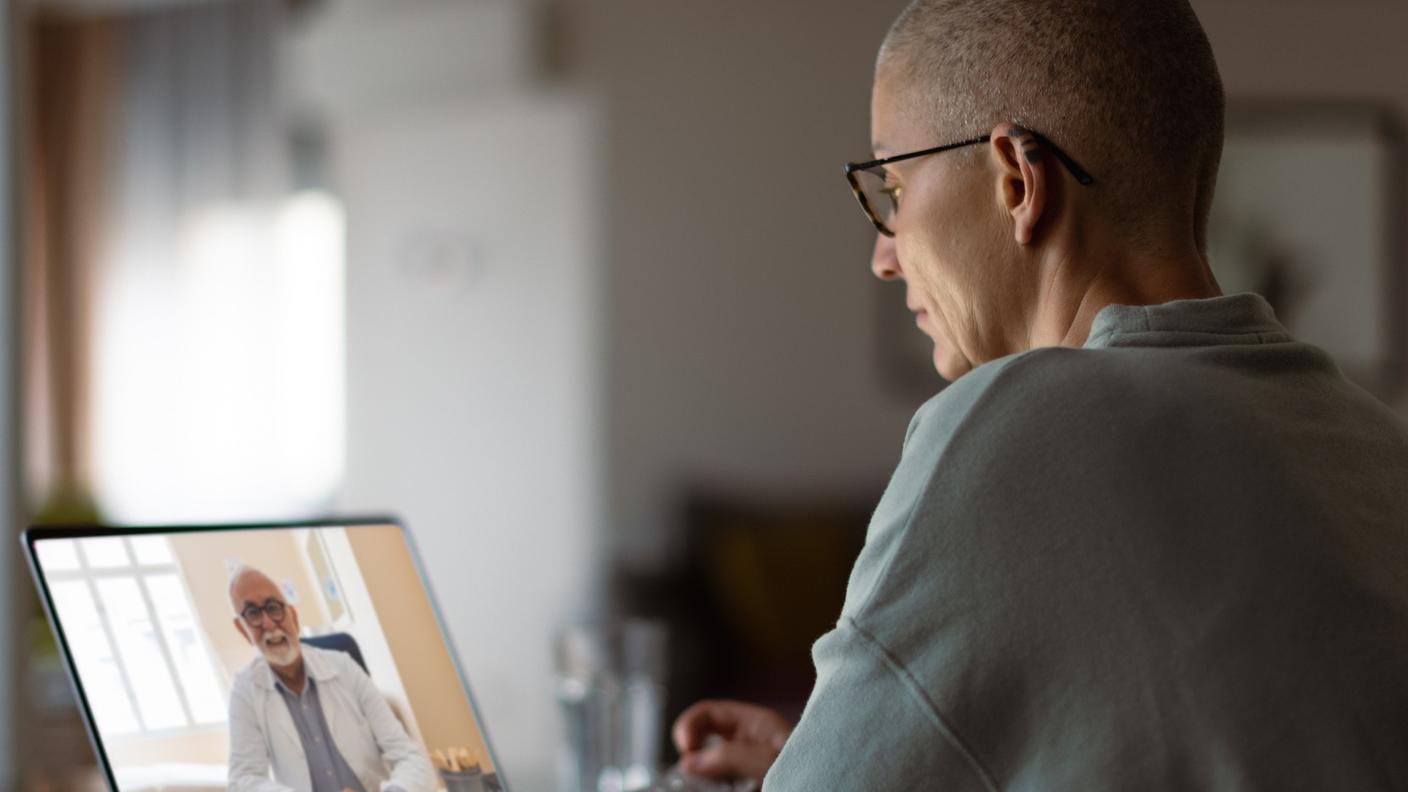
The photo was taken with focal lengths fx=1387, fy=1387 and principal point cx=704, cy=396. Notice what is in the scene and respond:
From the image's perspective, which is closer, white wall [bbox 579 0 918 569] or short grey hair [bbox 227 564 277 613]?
short grey hair [bbox 227 564 277 613]

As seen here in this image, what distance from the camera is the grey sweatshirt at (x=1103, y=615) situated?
586 millimetres

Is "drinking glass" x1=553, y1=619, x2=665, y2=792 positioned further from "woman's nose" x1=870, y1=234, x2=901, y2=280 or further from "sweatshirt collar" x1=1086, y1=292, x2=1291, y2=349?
"sweatshirt collar" x1=1086, y1=292, x2=1291, y2=349

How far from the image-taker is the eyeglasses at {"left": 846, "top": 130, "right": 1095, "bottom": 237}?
75 centimetres

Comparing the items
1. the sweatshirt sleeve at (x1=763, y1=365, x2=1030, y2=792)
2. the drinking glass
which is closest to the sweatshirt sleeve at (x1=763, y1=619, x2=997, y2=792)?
the sweatshirt sleeve at (x1=763, y1=365, x2=1030, y2=792)

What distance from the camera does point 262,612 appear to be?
31.9 inches

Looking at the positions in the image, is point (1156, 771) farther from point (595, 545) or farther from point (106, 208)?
point (106, 208)

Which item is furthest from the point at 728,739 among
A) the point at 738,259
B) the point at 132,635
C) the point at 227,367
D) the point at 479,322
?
the point at 227,367

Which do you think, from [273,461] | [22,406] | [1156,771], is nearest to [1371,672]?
[1156,771]

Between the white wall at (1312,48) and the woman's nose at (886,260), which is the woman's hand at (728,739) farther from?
the white wall at (1312,48)

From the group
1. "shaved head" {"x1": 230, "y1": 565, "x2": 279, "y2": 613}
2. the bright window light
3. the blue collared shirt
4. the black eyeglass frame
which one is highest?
"shaved head" {"x1": 230, "y1": 565, "x2": 279, "y2": 613}

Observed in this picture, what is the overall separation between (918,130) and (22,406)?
1146 millimetres

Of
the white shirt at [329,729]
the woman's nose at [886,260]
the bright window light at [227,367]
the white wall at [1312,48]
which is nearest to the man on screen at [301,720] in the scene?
the white shirt at [329,729]

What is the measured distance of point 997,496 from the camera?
60 centimetres

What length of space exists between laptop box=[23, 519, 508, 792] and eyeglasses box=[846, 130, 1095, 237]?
0.39 metres
